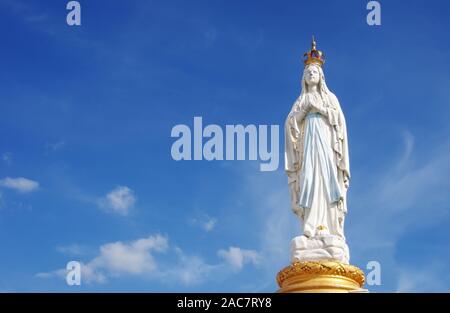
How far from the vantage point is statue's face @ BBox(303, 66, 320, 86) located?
1842 cm

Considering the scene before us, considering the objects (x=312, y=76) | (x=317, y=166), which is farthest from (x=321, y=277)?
(x=312, y=76)

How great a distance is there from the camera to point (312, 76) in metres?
18.4

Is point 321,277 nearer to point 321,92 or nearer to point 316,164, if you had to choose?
point 316,164

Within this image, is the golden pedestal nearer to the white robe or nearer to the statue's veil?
the white robe

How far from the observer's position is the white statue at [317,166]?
1628 cm

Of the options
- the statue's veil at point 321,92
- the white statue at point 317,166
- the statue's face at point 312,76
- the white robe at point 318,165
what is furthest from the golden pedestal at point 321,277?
the statue's face at point 312,76

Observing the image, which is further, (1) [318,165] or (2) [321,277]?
(1) [318,165]

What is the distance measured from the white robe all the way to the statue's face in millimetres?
360

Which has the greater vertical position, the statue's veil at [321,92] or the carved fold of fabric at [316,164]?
the statue's veil at [321,92]

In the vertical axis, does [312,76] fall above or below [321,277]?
above

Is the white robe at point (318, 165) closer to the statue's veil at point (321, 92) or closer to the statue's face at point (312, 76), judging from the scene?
the statue's veil at point (321, 92)

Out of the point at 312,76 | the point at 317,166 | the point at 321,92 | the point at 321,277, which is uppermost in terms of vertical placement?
the point at 312,76

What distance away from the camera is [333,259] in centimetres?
1584

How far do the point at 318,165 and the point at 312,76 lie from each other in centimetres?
236
